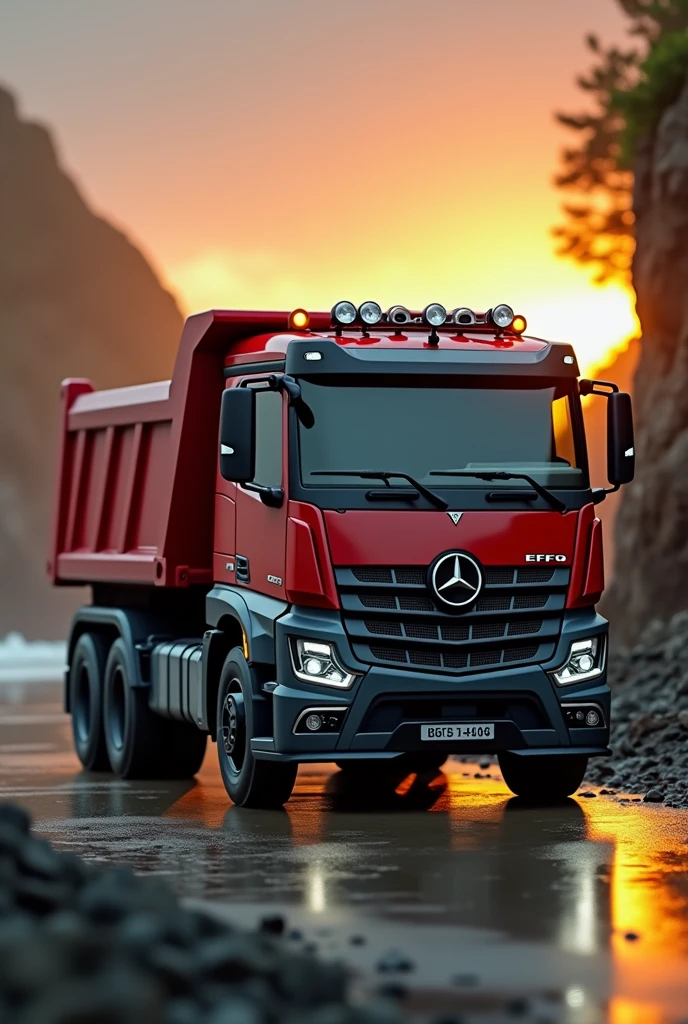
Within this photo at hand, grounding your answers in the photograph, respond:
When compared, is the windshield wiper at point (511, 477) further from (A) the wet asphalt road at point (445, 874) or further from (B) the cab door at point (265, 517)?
(A) the wet asphalt road at point (445, 874)

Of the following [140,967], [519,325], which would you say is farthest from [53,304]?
[140,967]

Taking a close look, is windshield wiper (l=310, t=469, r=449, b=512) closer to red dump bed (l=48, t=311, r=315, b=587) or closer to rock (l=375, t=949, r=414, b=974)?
red dump bed (l=48, t=311, r=315, b=587)

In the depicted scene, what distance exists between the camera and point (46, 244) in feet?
509

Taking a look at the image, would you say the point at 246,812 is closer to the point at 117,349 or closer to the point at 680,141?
the point at 680,141

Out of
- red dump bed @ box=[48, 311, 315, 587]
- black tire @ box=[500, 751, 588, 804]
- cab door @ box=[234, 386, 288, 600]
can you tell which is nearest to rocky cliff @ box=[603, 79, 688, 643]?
red dump bed @ box=[48, 311, 315, 587]

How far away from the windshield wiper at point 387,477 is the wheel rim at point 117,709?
15.0 ft

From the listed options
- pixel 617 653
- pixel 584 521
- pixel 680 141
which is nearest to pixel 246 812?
pixel 584 521

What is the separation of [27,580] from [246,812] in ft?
349

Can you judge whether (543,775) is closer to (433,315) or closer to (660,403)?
(433,315)

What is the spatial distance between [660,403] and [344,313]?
18134 mm

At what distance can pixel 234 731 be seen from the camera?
13.8 metres

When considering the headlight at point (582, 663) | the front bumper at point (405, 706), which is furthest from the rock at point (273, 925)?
the headlight at point (582, 663)

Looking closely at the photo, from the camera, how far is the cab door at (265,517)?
43.2 ft

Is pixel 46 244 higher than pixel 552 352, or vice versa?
pixel 46 244
